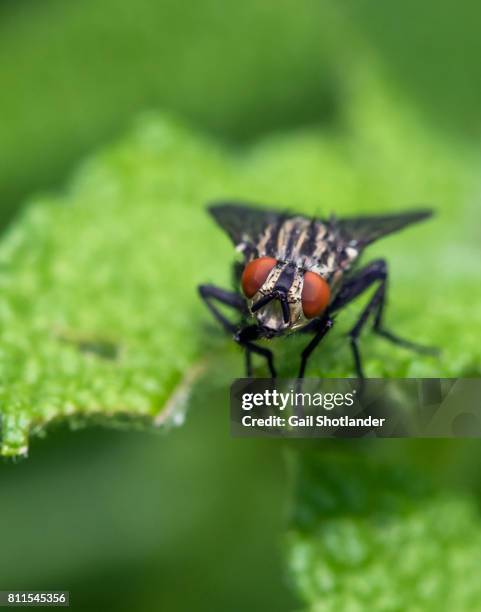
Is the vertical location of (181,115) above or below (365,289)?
above

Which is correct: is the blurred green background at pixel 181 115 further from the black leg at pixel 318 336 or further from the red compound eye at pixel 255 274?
the red compound eye at pixel 255 274

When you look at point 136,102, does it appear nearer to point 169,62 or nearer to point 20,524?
point 169,62

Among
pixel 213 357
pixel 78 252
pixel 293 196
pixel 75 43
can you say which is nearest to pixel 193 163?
pixel 293 196

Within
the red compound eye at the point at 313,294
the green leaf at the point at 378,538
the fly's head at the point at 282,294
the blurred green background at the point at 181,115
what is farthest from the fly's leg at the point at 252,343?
the blurred green background at the point at 181,115

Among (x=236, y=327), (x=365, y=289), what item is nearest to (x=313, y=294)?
(x=236, y=327)

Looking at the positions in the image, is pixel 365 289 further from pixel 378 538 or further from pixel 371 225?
pixel 378 538

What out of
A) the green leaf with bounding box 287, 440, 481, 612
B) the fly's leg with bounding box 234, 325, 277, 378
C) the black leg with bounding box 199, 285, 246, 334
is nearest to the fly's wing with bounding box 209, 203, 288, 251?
the black leg with bounding box 199, 285, 246, 334

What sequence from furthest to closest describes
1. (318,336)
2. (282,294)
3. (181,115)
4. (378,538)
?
(181,115) < (378,538) < (318,336) < (282,294)
